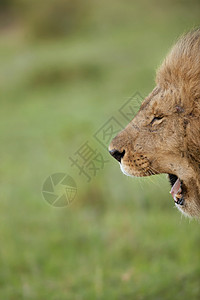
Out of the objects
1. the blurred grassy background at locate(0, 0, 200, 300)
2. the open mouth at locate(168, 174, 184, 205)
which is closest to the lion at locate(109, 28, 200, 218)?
the open mouth at locate(168, 174, 184, 205)

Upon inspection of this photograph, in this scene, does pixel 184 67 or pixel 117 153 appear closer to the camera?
pixel 184 67

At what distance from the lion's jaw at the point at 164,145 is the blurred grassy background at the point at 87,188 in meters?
0.18

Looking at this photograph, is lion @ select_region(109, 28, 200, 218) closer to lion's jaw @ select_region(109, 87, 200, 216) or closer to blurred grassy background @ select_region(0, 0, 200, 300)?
lion's jaw @ select_region(109, 87, 200, 216)

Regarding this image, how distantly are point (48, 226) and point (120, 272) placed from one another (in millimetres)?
1131

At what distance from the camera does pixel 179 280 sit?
11.3 ft

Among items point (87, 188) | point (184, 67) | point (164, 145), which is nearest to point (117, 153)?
point (164, 145)

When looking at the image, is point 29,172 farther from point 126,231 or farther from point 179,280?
point 179,280

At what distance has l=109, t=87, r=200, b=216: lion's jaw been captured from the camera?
2449mm

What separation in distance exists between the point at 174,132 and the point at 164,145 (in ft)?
0.23

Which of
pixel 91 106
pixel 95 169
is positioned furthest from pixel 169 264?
pixel 91 106

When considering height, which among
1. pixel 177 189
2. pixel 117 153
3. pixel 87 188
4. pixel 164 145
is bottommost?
pixel 177 189

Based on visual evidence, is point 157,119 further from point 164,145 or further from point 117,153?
point 117,153

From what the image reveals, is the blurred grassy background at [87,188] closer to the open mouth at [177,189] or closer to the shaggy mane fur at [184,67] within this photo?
the open mouth at [177,189]

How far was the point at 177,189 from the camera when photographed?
2568 millimetres
